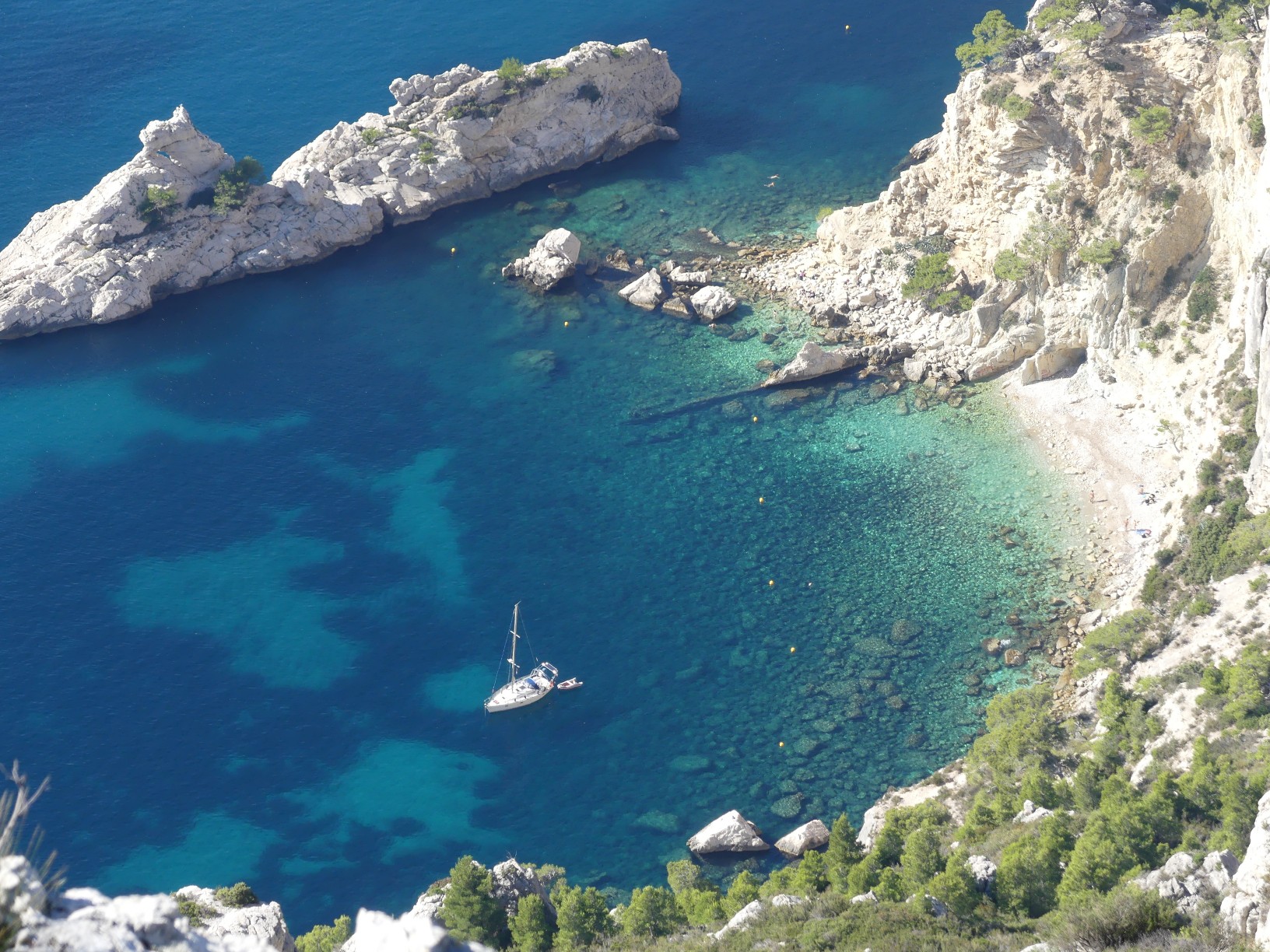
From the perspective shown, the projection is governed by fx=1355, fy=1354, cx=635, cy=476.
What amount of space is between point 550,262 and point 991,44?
28941 mm

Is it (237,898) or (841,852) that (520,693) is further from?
(841,852)

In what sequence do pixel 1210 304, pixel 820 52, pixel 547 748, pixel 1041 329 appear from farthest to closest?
pixel 820 52, pixel 1041 329, pixel 1210 304, pixel 547 748

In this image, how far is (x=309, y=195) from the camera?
90.1m

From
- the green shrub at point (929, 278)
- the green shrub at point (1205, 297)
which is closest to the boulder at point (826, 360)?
the green shrub at point (929, 278)

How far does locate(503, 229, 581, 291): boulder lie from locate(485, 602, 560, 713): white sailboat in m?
31.5

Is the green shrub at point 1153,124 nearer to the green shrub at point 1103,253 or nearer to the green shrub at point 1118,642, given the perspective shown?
the green shrub at point 1103,253

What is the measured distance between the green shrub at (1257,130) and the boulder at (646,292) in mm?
34325

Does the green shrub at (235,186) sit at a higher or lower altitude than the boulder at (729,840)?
higher

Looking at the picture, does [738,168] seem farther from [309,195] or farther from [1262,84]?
[1262,84]

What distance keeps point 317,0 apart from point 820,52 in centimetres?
4446

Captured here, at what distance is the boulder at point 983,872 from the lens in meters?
42.8

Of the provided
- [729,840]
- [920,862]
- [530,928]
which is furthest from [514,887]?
[920,862]

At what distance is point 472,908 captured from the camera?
45.8 m

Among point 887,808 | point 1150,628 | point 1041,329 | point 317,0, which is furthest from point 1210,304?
point 317,0
